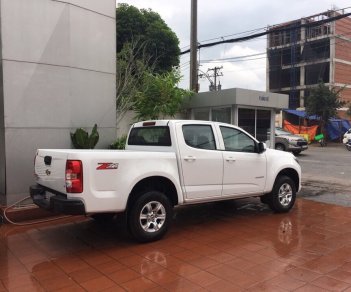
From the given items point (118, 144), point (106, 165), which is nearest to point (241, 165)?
point (106, 165)

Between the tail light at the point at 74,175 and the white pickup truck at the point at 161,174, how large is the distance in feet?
0.04

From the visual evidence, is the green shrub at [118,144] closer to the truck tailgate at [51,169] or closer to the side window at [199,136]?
the side window at [199,136]

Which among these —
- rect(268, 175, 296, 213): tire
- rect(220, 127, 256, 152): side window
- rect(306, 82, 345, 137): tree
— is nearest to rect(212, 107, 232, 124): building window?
rect(268, 175, 296, 213): tire

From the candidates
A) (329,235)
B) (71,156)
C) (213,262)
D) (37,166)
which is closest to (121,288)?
(213,262)

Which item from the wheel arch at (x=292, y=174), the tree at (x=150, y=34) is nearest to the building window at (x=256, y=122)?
the wheel arch at (x=292, y=174)

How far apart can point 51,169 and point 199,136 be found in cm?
239

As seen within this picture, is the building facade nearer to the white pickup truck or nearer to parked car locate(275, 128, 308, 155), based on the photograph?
the white pickup truck

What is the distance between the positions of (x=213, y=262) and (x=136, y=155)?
1.75m

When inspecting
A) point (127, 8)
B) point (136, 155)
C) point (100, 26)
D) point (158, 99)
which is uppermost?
point (127, 8)

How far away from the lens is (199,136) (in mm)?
6391

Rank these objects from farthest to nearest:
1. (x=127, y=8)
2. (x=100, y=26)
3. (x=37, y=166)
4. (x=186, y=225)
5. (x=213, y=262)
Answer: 1. (x=127, y=8)
2. (x=100, y=26)
3. (x=186, y=225)
4. (x=37, y=166)
5. (x=213, y=262)

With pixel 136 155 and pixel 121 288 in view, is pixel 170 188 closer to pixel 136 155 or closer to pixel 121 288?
pixel 136 155

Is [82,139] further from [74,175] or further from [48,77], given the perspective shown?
[74,175]

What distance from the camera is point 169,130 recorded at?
6156 mm
